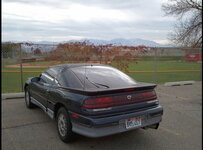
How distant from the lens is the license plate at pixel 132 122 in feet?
10.5

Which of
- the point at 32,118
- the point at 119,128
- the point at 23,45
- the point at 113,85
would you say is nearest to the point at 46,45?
the point at 23,45

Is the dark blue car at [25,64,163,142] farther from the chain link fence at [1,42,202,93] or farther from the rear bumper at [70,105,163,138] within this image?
the chain link fence at [1,42,202,93]

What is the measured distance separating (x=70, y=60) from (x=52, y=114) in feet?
17.6

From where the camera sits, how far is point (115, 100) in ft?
10.5

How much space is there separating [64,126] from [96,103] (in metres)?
0.87

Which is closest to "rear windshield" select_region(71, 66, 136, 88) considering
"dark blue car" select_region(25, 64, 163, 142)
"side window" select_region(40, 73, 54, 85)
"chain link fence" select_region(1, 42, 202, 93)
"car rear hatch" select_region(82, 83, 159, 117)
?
"dark blue car" select_region(25, 64, 163, 142)

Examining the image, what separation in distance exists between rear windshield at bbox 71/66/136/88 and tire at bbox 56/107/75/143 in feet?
2.18

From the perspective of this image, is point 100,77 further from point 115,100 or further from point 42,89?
point 42,89

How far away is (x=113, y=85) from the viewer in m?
3.63

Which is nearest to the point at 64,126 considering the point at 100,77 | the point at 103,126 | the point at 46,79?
the point at 103,126

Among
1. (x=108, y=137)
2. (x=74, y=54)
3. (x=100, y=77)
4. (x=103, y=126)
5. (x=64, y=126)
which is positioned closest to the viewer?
(x=103, y=126)

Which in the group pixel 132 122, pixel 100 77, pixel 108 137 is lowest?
pixel 108 137

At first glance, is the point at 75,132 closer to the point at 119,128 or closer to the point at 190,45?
the point at 119,128

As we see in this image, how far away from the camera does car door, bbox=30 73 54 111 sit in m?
4.30
